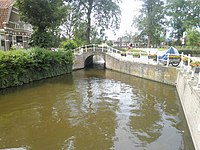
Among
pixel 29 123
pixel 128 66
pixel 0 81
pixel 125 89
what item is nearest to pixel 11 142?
pixel 29 123

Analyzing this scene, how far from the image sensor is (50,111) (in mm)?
9016

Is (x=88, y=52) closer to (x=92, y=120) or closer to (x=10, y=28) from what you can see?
(x=10, y=28)

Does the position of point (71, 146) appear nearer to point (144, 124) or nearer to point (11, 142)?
point (11, 142)

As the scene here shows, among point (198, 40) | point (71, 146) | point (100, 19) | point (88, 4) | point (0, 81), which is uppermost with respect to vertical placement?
point (88, 4)

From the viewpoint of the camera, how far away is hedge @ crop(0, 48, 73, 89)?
12828 millimetres

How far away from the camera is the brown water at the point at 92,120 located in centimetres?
618

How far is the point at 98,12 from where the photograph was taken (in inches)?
1219

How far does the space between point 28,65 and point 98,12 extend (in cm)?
1899

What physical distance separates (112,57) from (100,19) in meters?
10.0

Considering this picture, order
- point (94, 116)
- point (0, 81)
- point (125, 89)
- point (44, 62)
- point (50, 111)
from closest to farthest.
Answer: point (94, 116), point (50, 111), point (0, 81), point (125, 89), point (44, 62)

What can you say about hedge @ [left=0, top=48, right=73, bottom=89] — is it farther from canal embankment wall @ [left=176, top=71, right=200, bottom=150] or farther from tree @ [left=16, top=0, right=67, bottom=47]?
canal embankment wall @ [left=176, top=71, right=200, bottom=150]

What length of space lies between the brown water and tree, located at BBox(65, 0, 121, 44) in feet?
65.3

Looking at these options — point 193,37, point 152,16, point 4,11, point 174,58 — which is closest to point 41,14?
point 4,11

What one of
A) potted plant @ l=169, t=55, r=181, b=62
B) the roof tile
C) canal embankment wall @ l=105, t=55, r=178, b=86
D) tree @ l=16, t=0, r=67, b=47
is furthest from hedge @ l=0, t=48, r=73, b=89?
potted plant @ l=169, t=55, r=181, b=62
